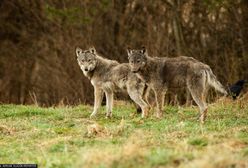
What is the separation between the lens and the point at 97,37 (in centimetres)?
2678

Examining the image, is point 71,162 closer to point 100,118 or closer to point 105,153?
point 105,153

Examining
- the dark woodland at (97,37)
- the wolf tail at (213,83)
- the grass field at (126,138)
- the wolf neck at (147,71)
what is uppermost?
the dark woodland at (97,37)

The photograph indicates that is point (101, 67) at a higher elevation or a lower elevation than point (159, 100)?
higher

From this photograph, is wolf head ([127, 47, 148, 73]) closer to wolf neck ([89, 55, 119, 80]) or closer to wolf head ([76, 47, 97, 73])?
wolf neck ([89, 55, 119, 80])

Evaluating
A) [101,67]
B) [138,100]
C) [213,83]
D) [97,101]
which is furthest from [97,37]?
[213,83]

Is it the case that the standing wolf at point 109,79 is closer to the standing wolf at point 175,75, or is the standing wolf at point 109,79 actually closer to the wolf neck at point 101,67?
the wolf neck at point 101,67

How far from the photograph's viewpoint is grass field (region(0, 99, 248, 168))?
29.0 ft

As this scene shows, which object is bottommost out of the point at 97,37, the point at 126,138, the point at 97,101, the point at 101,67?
the point at 126,138

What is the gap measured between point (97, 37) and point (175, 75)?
12.8 m

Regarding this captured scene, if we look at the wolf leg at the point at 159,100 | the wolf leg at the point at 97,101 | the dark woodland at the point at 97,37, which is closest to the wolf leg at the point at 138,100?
the wolf leg at the point at 159,100

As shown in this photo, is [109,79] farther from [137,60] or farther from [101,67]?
[137,60]

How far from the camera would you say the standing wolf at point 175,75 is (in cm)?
1391

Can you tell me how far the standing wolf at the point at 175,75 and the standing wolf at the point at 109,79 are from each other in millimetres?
247

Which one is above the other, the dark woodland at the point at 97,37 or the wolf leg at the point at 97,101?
the dark woodland at the point at 97,37
